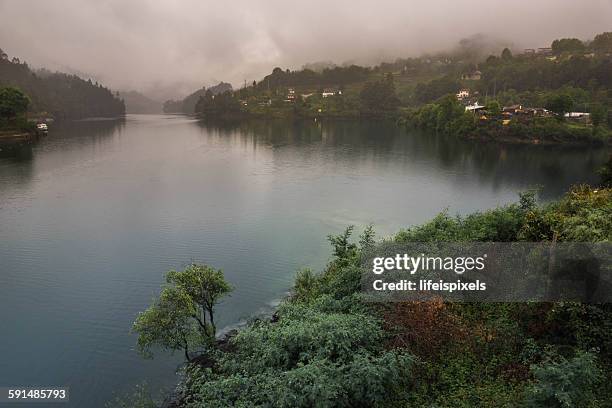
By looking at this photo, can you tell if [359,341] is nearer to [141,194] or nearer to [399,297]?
[399,297]

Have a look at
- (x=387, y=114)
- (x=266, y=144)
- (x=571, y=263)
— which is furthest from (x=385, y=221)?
(x=387, y=114)

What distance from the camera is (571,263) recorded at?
13.9 m

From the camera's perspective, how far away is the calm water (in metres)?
20.9

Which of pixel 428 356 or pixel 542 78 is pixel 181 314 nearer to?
pixel 428 356

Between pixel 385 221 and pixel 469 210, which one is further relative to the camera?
pixel 469 210

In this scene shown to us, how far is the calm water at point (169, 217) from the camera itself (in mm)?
20859

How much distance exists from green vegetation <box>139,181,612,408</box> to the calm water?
23.5 ft

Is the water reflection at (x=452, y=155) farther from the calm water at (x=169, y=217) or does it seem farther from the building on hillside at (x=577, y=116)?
the building on hillside at (x=577, y=116)

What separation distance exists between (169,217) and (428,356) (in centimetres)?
3019

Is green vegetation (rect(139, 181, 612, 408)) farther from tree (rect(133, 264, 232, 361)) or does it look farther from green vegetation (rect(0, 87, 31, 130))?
green vegetation (rect(0, 87, 31, 130))

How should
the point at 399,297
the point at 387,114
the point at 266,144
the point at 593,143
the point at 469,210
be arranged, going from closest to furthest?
1. the point at 399,297
2. the point at 469,210
3. the point at 593,143
4. the point at 266,144
5. the point at 387,114

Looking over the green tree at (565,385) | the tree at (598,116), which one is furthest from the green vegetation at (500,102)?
the green tree at (565,385)

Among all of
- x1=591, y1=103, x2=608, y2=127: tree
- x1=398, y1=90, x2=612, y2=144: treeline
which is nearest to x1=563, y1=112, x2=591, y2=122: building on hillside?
x1=398, y1=90, x2=612, y2=144: treeline

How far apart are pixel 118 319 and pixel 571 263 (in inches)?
803
